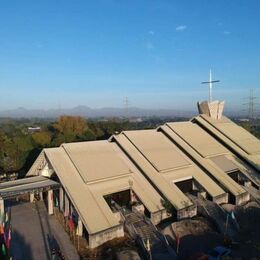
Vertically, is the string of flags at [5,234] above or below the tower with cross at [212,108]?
below

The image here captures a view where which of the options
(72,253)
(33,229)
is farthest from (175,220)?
(33,229)

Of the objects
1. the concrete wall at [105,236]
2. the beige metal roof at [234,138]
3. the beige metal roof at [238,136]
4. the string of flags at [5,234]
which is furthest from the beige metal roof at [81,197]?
the beige metal roof at [238,136]

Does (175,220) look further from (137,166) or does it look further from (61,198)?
(61,198)

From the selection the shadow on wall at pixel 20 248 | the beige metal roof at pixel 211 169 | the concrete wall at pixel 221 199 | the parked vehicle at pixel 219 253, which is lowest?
the parked vehicle at pixel 219 253

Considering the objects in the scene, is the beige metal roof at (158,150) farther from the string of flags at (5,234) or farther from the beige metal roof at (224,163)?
the string of flags at (5,234)

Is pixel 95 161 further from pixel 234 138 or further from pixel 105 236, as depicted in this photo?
pixel 234 138

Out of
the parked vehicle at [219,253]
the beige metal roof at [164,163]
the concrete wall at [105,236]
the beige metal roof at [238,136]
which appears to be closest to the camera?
the parked vehicle at [219,253]
